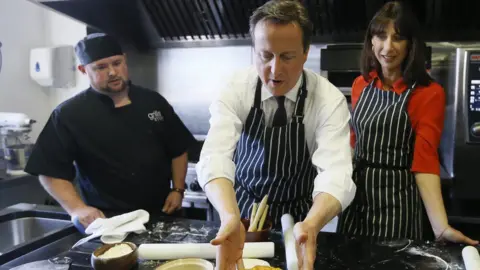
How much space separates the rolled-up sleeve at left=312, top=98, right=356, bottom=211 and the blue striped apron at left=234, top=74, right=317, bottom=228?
0.09 meters

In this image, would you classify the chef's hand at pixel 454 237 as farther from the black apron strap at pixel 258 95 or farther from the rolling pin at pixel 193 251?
the black apron strap at pixel 258 95

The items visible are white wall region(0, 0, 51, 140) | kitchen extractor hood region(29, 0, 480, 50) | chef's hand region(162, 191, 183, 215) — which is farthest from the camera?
white wall region(0, 0, 51, 140)

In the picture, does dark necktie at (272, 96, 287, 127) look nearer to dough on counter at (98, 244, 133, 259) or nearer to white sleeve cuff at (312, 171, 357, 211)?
white sleeve cuff at (312, 171, 357, 211)

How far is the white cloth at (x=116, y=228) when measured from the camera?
1286 mm

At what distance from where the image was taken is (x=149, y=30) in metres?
2.88

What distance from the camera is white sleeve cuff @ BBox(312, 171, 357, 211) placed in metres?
1.16

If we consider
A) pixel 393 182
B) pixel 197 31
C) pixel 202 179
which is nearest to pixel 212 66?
pixel 197 31

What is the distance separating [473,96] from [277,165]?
3.86 ft

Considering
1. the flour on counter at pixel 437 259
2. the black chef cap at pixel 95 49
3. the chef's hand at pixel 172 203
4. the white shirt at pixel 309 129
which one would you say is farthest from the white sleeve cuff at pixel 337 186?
the black chef cap at pixel 95 49

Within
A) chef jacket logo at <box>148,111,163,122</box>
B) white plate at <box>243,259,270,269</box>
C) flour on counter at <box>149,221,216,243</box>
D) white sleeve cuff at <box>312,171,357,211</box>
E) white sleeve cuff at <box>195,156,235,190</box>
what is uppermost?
chef jacket logo at <box>148,111,163,122</box>

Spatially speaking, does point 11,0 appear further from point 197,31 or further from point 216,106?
point 216,106

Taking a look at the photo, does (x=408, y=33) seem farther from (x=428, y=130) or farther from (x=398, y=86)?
(x=428, y=130)

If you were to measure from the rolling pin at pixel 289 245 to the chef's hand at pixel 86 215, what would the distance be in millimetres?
692

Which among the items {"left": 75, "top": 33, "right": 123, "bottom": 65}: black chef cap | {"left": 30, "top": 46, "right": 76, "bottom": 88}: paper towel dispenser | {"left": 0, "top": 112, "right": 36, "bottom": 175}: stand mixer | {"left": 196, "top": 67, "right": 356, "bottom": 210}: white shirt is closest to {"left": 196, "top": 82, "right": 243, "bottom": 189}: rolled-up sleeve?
{"left": 196, "top": 67, "right": 356, "bottom": 210}: white shirt
